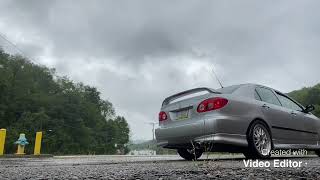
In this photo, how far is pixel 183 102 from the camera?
7.34 metres

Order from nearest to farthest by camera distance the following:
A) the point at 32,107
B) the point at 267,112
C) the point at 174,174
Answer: the point at 174,174 < the point at 267,112 < the point at 32,107

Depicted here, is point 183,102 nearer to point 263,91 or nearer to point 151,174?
point 263,91

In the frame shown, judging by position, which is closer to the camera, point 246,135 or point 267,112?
point 246,135

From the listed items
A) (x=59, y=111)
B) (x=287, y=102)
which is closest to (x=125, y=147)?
(x=59, y=111)

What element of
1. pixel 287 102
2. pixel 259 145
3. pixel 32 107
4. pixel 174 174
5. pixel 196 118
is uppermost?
pixel 32 107

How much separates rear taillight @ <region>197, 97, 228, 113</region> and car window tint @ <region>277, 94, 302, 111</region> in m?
2.12

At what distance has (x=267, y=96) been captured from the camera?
773cm

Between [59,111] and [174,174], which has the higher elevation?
[59,111]

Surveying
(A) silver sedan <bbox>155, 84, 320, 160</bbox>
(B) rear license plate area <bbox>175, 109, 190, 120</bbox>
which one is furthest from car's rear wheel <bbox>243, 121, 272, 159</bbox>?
(B) rear license plate area <bbox>175, 109, 190, 120</bbox>

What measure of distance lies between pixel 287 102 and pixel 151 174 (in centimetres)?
585

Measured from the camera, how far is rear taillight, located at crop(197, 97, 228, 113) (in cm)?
659

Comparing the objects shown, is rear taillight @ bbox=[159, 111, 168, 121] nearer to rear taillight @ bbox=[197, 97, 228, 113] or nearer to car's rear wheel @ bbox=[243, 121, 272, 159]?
rear taillight @ bbox=[197, 97, 228, 113]

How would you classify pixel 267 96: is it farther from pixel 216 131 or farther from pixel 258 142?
pixel 216 131

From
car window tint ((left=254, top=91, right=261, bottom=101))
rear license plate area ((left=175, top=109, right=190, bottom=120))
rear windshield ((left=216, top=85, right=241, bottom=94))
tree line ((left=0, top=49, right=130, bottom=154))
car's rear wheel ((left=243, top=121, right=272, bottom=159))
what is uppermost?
tree line ((left=0, top=49, right=130, bottom=154))
